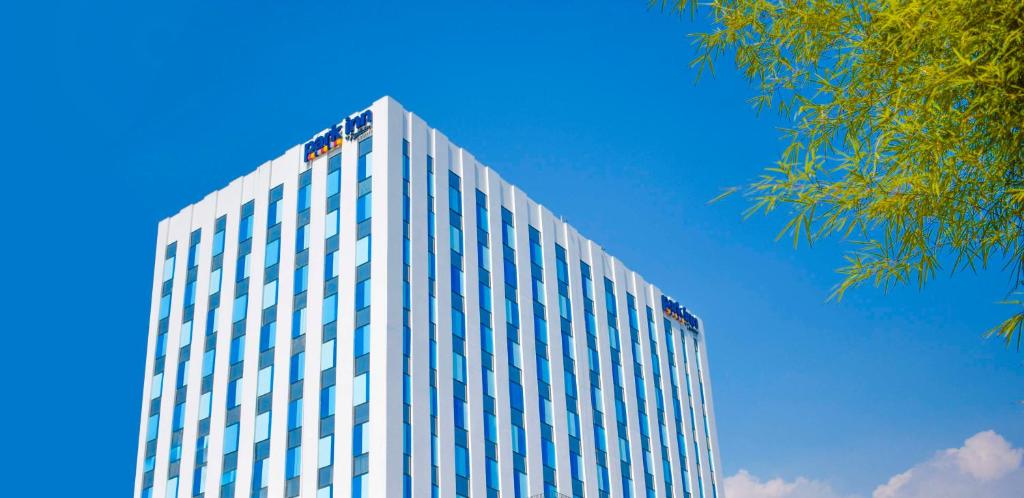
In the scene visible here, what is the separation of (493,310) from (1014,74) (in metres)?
46.1

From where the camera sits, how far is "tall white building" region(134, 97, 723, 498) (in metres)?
50.1

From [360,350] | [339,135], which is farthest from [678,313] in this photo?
[360,350]

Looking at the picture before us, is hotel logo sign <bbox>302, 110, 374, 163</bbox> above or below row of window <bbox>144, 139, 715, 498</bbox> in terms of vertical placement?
above

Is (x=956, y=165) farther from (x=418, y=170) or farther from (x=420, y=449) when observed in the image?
(x=418, y=170)

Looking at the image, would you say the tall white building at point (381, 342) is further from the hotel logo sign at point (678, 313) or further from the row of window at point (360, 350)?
the hotel logo sign at point (678, 313)

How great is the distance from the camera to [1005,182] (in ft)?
48.2

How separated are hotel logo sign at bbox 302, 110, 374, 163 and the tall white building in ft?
0.43

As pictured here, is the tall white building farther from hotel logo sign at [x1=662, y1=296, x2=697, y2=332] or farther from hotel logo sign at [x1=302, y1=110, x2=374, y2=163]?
hotel logo sign at [x1=662, y1=296, x2=697, y2=332]

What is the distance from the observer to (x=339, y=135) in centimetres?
5825

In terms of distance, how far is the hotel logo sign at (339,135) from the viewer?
5675 cm

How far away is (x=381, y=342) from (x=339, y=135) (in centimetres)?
1442

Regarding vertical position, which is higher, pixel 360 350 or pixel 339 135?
pixel 339 135

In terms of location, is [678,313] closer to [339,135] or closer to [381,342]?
[339,135]

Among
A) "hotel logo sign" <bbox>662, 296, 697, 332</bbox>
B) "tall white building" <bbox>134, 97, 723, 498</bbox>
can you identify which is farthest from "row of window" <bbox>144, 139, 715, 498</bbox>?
"hotel logo sign" <bbox>662, 296, 697, 332</bbox>
